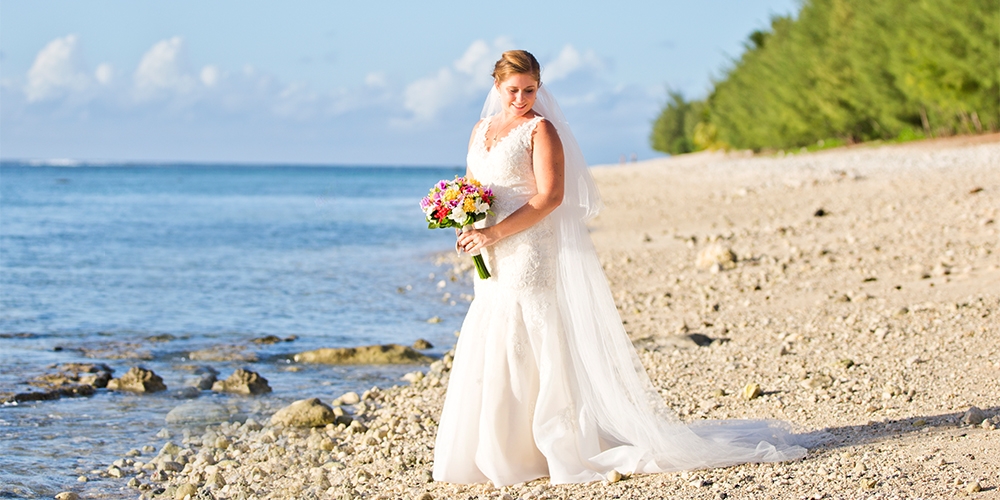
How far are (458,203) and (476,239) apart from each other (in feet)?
0.75

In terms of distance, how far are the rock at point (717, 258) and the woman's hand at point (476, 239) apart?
8.17m

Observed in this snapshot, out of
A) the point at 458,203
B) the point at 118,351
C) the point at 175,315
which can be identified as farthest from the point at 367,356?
the point at 458,203

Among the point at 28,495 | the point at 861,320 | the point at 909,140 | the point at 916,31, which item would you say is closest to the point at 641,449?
the point at 28,495

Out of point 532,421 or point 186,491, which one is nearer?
point 532,421

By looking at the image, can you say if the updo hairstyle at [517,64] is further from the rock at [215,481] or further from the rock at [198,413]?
the rock at [198,413]

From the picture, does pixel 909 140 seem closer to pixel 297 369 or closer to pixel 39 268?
pixel 39 268

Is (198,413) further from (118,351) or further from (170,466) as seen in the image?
(118,351)

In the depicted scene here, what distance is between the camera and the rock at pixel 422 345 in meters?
10.2

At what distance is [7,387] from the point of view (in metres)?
8.87

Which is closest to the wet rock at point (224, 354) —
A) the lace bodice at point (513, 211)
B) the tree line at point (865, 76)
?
the lace bodice at point (513, 211)

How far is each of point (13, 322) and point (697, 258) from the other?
354 inches

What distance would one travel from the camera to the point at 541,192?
4930 mm

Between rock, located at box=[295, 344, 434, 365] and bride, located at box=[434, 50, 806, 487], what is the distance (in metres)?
4.39

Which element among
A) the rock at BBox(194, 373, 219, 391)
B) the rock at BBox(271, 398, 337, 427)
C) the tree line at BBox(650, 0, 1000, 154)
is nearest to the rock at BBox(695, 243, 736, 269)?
the rock at BBox(194, 373, 219, 391)
